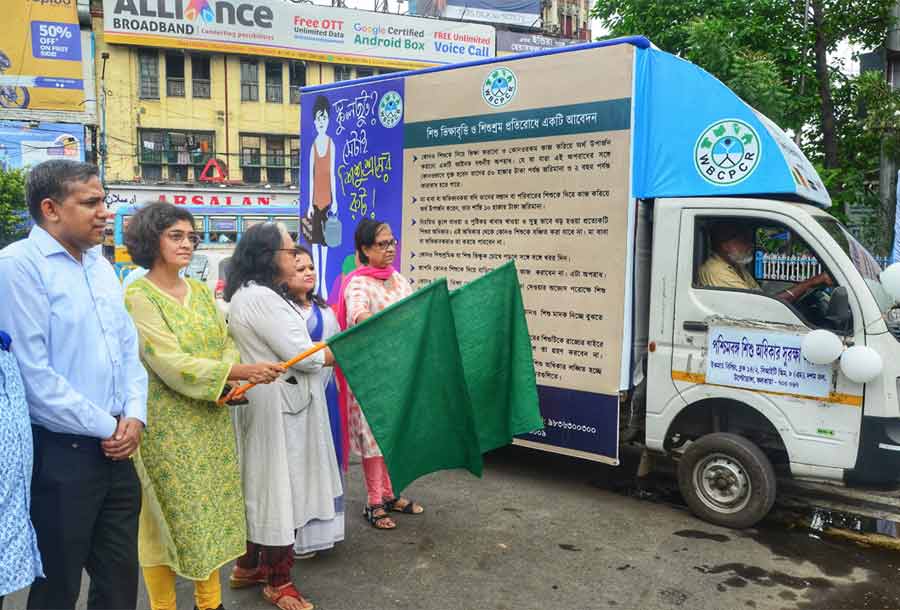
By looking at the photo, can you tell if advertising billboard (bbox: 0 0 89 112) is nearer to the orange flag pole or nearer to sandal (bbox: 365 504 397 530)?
sandal (bbox: 365 504 397 530)

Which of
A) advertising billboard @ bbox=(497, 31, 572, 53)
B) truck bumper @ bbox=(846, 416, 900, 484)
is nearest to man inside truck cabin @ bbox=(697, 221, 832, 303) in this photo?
truck bumper @ bbox=(846, 416, 900, 484)

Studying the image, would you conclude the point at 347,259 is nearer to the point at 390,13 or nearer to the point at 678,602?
the point at 678,602

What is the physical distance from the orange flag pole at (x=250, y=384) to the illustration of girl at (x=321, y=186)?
11.2 feet

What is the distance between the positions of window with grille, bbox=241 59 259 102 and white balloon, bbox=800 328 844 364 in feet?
96.4

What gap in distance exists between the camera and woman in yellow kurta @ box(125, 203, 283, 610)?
2943 millimetres

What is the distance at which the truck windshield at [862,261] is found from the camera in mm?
4340

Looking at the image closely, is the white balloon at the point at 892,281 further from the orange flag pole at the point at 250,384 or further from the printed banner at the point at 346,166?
the printed banner at the point at 346,166

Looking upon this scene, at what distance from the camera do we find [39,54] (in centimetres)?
2819

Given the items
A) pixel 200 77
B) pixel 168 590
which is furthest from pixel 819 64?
pixel 200 77

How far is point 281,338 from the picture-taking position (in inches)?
132

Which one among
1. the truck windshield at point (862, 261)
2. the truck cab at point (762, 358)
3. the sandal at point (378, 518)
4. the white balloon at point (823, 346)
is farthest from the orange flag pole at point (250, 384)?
the truck windshield at point (862, 261)

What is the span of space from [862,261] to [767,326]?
2.38 ft

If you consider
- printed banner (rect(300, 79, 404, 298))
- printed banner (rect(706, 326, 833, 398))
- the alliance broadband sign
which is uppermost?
the alliance broadband sign

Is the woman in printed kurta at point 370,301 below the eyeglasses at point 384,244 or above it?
below
